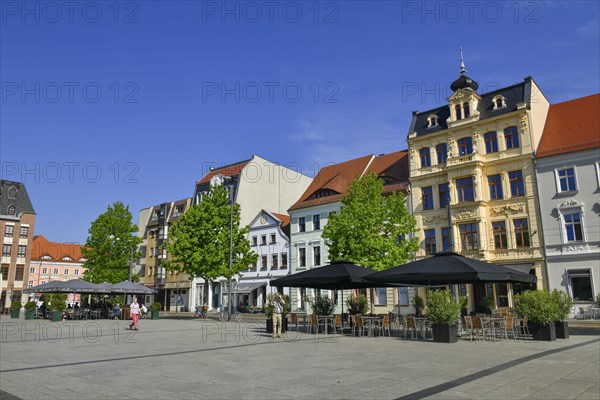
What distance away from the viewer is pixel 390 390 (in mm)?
7555

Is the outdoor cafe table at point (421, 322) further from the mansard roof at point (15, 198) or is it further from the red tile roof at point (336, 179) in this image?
the mansard roof at point (15, 198)

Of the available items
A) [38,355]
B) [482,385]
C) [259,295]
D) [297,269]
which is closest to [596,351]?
[482,385]

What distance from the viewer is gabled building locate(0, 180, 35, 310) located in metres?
65.4

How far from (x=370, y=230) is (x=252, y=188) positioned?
2708 cm

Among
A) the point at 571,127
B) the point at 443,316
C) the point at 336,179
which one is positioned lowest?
the point at 443,316

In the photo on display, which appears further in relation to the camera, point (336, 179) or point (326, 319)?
point (336, 179)

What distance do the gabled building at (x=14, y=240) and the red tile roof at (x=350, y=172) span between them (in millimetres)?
44304

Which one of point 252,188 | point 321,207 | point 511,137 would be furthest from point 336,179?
point 511,137

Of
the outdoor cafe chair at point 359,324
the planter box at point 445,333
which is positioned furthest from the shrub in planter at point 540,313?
the outdoor cafe chair at point 359,324

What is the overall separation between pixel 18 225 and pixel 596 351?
73.6 m

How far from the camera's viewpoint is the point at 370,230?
29.7 meters

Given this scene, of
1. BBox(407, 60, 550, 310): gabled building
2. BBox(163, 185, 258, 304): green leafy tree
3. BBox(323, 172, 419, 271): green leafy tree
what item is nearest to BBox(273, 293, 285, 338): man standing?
BBox(323, 172, 419, 271): green leafy tree

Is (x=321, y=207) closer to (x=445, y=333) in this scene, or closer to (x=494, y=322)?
(x=494, y=322)

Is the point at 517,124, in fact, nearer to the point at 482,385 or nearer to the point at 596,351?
the point at 596,351
